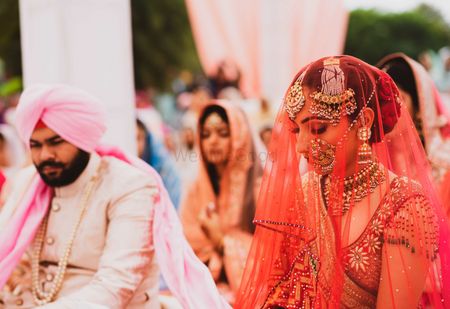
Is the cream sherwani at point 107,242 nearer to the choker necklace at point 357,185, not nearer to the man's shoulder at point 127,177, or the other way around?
the man's shoulder at point 127,177

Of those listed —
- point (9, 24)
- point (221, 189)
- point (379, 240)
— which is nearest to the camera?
point (379, 240)

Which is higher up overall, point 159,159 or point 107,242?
point 159,159

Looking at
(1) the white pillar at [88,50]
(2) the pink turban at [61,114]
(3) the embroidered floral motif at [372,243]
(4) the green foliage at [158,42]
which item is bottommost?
(3) the embroidered floral motif at [372,243]

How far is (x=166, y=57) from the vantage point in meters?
18.6

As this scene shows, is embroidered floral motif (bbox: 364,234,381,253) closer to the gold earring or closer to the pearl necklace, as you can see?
the gold earring

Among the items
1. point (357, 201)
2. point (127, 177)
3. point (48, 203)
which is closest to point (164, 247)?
point (127, 177)

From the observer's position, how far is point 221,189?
4762 mm

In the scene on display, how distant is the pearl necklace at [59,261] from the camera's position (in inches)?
127

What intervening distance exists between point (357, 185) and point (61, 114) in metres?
1.43

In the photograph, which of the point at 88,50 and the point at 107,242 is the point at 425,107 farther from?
the point at 88,50

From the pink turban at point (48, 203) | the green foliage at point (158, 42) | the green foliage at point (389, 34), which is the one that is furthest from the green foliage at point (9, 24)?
the green foliage at point (389, 34)

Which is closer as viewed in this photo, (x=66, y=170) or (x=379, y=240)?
(x=379, y=240)

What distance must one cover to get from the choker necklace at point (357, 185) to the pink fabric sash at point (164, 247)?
0.83 m

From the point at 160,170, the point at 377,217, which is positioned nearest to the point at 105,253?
the point at 377,217
